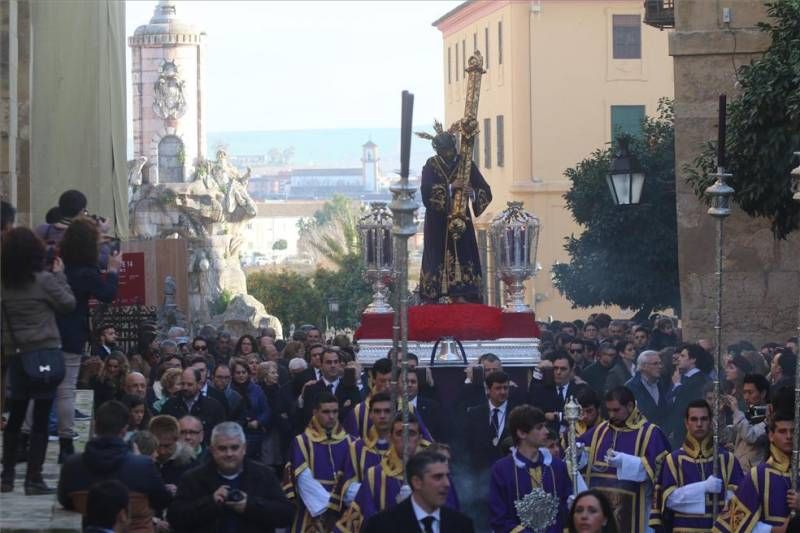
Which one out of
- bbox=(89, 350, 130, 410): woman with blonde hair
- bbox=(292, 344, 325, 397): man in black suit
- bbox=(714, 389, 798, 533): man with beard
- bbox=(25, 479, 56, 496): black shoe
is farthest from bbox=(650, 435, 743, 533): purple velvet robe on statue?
bbox=(292, 344, 325, 397): man in black suit

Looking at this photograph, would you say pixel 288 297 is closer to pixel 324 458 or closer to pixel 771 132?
pixel 771 132

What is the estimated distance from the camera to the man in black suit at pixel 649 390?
1588cm

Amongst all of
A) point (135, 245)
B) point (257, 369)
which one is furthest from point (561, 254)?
point (257, 369)

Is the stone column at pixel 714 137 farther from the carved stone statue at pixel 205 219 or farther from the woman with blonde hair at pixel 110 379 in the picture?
the carved stone statue at pixel 205 219

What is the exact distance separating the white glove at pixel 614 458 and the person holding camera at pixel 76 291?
3358 mm

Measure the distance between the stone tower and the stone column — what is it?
53285 mm

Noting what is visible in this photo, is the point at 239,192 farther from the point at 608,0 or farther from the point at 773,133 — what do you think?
the point at 773,133

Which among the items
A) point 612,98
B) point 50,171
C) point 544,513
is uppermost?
point 612,98

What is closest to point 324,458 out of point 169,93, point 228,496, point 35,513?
point 35,513

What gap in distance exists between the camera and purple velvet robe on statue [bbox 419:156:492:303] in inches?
822

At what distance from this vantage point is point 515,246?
2156 centimetres

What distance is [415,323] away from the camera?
1997 cm

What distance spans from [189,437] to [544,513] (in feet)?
6.68

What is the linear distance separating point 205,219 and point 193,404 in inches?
2340
